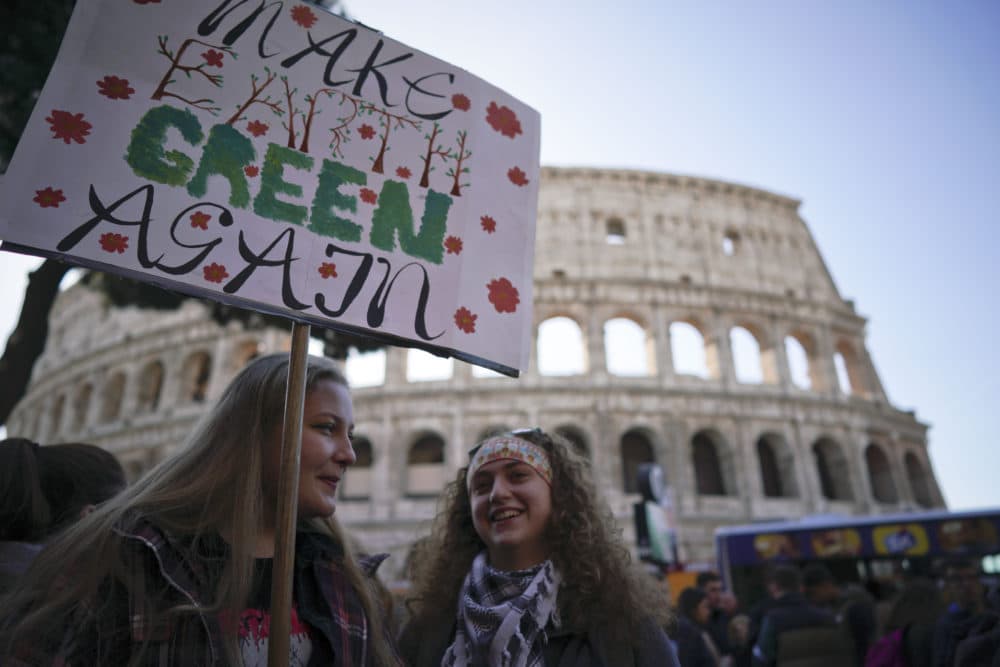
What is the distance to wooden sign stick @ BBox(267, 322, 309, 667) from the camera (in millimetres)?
1295

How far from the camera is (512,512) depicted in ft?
6.90

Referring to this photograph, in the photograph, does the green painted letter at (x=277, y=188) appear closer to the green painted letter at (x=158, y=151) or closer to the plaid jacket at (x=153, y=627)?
the green painted letter at (x=158, y=151)

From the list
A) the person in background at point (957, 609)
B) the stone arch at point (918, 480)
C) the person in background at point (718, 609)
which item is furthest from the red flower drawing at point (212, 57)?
the stone arch at point (918, 480)

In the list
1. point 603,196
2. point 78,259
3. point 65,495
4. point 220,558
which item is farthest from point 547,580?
point 603,196

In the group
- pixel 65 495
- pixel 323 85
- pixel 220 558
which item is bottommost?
pixel 220 558

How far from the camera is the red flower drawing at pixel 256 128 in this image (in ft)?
5.77

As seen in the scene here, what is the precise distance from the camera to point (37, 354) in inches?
267

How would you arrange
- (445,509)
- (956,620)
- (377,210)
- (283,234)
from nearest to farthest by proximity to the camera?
(283,234) < (377,210) < (445,509) < (956,620)

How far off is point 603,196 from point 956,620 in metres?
21.0

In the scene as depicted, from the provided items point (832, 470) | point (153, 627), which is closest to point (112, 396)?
point (153, 627)

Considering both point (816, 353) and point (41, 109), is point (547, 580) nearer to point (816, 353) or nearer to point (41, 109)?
point (41, 109)

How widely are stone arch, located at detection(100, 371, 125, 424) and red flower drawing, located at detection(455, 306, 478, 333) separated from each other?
2571 centimetres

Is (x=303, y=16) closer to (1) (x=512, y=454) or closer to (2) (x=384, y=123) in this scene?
(2) (x=384, y=123)

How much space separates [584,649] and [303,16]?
224 centimetres
